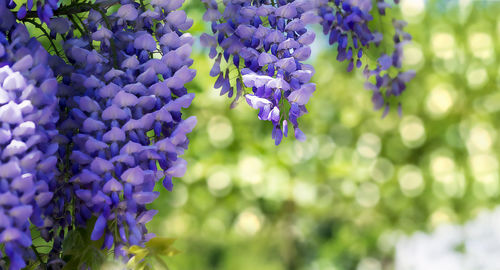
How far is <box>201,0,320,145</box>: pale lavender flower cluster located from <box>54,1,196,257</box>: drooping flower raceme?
7cm

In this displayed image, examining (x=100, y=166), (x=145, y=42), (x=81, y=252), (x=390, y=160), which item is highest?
(x=145, y=42)

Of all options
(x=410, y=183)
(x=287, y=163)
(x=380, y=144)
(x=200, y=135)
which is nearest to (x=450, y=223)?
(x=410, y=183)

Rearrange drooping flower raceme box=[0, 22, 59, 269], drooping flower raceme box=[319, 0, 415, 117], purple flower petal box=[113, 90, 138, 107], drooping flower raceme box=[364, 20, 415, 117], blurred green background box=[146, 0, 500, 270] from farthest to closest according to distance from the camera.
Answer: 1. blurred green background box=[146, 0, 500, 270]
2. drooping flower raceme box=[364, 20, 415, 117]
3. drooping flower raceme box=[319, 0, 415, 117]
4. purple flower petal box=[113, 90, 138, 107]
5. drooping flower raceme box=[0, 22, 59, 269]

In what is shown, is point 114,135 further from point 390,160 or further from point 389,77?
point 390,160

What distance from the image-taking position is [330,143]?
314 centimetres

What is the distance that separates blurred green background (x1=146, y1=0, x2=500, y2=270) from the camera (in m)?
3.05

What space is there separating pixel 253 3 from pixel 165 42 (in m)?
0.17

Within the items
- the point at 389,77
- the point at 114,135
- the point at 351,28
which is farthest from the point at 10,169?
the point at 389,77

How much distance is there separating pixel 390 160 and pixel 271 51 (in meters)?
2.55

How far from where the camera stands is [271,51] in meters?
0.83

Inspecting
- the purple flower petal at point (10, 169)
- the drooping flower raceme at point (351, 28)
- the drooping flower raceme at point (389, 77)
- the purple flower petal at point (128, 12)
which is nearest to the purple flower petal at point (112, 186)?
the purple flower petal at point (10, 169)

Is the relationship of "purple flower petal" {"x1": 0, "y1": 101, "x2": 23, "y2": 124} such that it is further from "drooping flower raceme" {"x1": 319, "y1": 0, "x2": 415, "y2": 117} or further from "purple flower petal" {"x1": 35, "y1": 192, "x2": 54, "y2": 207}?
"drooping flower raceme" {"x1": 319, "y1": 0, "x2": 415, "y2": 117}

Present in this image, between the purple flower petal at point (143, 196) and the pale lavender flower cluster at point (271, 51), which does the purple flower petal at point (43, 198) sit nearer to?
the purple flower petal at point (143, 196)

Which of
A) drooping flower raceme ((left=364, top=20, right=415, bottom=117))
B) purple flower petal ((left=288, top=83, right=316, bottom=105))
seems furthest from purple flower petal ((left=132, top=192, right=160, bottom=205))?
drooping flower raceme ((left=364, top=20, right=415, bottom=117))
